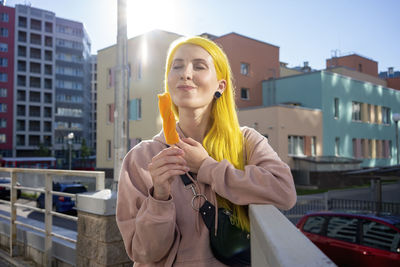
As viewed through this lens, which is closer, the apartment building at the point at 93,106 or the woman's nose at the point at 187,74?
the woman's nose at the point at 187,74

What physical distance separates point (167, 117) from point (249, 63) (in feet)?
100

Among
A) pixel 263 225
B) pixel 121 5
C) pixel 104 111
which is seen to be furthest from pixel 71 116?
pixel 263 225

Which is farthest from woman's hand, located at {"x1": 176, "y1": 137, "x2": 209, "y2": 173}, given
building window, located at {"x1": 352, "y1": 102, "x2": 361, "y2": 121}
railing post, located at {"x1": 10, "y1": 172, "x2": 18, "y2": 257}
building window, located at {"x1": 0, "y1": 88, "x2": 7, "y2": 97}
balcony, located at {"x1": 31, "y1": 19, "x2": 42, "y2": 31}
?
balcony, located at {"x1": 31, "y1": 19, "x2": 42, "y2": 31}

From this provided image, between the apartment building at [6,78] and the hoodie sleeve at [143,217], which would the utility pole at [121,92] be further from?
the apartment building at [6,78]

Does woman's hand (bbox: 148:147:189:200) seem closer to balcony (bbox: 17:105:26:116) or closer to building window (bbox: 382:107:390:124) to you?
building window (bbox: 382:107:390:124)

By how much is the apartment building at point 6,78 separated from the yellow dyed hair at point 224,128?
7071cm

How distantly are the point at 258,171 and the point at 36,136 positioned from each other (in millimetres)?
73561

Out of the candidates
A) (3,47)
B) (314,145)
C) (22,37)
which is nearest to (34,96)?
(3,47)

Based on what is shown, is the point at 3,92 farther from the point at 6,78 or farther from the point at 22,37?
the point at 22,37

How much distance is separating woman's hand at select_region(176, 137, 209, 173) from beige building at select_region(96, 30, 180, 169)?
2409 cm

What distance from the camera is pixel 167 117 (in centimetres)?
142

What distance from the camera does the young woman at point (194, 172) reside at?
4.88 feet

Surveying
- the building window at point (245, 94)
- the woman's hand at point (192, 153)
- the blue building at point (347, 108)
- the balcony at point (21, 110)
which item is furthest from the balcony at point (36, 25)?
the woman's hand at point (192, 153)

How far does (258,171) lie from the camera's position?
153 centimetres
